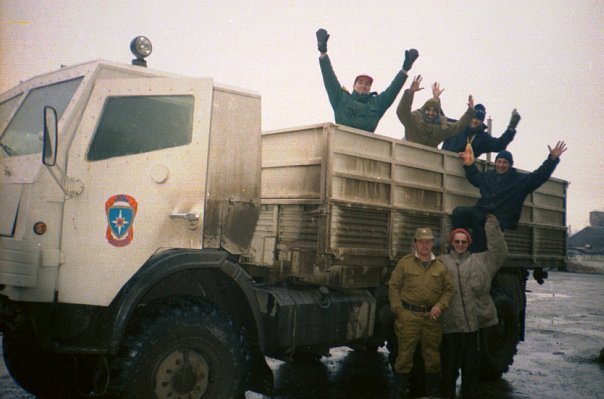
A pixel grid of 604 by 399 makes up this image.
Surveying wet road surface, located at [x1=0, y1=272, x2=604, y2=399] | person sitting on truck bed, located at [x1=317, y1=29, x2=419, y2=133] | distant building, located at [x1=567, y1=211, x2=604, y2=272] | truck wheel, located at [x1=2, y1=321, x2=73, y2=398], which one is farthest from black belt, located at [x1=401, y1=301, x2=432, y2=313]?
distant building, located at [x1=567, y1=211, x2=604, y2=272]

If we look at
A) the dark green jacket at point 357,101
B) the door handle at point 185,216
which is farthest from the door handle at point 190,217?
the dark green jacket at point 357,101

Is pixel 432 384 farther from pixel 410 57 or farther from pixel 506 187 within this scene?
pixel 410 57

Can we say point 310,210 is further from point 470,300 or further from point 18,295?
point 18,295

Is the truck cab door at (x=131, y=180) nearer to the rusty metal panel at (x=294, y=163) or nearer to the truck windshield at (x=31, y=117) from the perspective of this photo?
the truck windshield at (x=31, y=117)

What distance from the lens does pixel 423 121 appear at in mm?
6414

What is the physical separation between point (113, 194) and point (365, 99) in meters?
3.48

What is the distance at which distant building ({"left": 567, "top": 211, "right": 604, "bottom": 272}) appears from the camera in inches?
1528

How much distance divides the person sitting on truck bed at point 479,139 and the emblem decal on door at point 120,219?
4857mm

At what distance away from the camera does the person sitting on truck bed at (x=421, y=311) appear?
4355 millimetres

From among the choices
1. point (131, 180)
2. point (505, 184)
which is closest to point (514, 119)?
point (505, 184)

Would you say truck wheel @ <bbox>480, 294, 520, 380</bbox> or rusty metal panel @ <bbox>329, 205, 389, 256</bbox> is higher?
rusty metal panel @ <bbox>329, 205, 389, 256</bbox>

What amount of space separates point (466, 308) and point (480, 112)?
3247 millimetres

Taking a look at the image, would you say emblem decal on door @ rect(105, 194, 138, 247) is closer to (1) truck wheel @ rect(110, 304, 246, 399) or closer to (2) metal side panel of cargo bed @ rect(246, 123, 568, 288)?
(1) truck wheel @ rect(110, 304, 246, 399)

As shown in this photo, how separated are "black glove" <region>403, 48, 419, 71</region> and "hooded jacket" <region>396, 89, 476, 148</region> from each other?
53 centimetres
